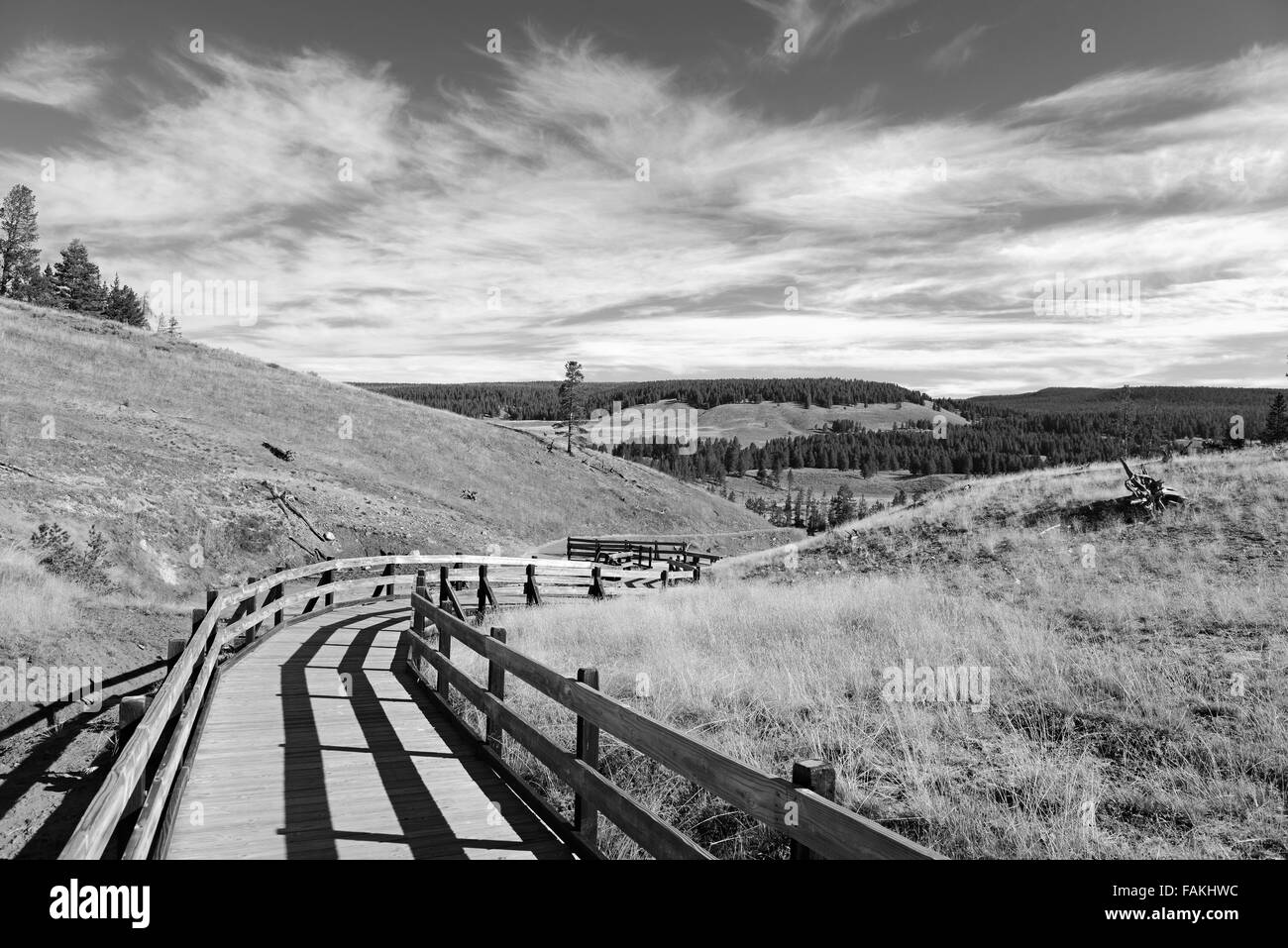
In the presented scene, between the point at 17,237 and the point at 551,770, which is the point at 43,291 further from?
the point at 551,770

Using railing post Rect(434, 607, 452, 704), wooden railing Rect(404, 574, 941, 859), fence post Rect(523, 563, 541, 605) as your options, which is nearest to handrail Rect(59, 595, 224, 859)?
wooden railing Rect(404, 574, 941, 859)

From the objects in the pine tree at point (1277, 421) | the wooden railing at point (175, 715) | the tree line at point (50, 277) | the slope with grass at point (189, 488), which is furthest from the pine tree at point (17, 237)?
the pine tree at point (1277, 421)

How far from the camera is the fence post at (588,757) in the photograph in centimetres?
508

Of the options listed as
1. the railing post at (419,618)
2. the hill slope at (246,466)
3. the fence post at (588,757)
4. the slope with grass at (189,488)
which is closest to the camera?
the fence post at (588,757)

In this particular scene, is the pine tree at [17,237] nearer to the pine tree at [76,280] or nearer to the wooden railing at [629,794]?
the pine tree at [76,280]

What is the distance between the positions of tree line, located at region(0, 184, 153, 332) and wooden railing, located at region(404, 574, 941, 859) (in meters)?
81.6

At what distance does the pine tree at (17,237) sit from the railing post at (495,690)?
84172 mm

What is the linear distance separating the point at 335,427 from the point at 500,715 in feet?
154

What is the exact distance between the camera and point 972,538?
910 inches

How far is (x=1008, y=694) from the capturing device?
7.85m

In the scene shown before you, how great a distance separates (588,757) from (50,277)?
3957 inches

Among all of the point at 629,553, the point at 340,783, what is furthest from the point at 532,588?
the point at 629,553
